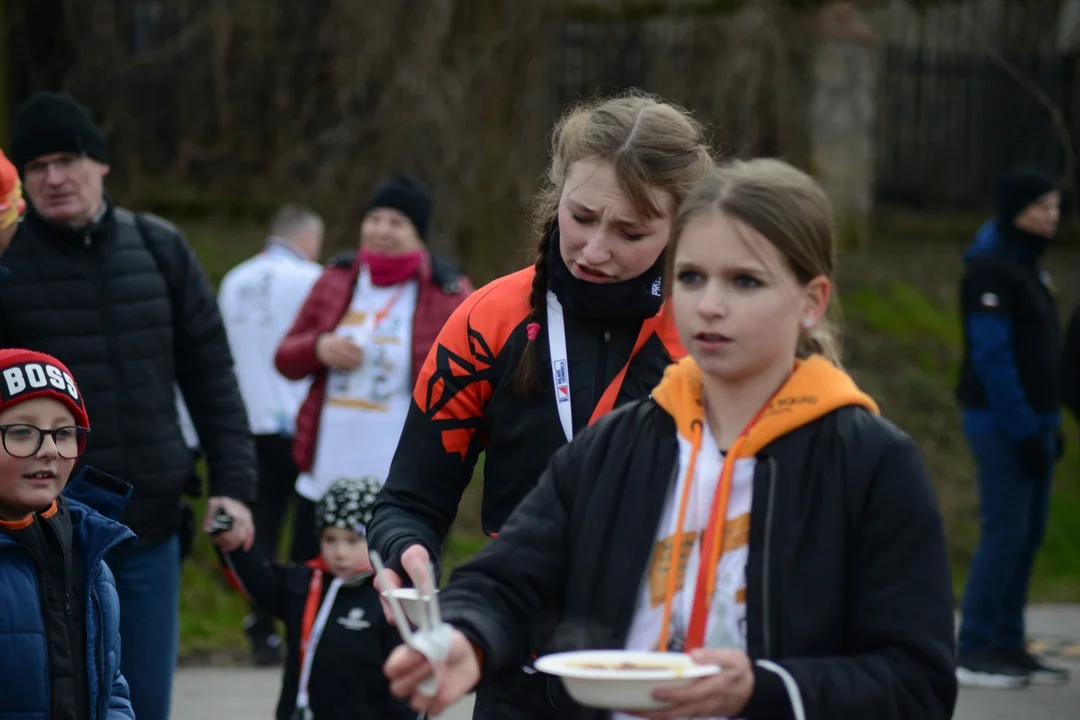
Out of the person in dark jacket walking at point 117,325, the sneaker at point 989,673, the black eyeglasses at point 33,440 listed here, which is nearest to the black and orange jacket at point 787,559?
the black eyeglasses at point 33,440

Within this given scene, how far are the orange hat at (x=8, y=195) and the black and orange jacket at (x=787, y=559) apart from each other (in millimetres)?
2390

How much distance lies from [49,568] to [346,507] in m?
1.94

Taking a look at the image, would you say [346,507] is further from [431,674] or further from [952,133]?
[952,133]

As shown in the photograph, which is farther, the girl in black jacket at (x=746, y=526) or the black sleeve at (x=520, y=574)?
the black sleeve at (x=520, y=574)

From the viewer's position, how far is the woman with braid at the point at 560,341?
3.33m

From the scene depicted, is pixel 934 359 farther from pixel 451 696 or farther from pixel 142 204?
pixel 451 696

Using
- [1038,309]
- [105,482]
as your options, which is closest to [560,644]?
[105,482]

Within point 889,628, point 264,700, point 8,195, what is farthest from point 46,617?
point 264,700

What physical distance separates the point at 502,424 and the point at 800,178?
102 centimetres

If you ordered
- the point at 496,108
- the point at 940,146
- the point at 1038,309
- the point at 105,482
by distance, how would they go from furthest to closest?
the point at 940,146 < the point at 496,108 < the point at 1038,309 < the point at 105,482

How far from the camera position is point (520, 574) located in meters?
2.62

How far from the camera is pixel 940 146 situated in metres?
19.1

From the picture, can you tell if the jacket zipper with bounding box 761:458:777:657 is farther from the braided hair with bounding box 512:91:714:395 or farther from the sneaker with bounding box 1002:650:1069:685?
the sneaker with bounding box 1002:650:1069:685

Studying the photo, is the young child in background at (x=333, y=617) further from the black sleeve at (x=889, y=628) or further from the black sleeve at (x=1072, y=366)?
the black sleeve at (x=1072, y=366)
